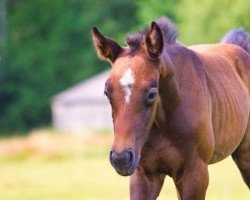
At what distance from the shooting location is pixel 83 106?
64.8 metres

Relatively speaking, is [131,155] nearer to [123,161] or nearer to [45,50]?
[123,161]

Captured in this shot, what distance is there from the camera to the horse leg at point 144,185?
829cm

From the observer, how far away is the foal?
737 cm

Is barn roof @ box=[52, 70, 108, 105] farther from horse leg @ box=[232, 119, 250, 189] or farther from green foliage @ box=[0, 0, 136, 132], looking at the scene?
horse leg @ box=[232, 119, 250, 189]

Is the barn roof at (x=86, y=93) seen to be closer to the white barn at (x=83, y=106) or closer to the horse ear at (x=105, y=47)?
the white barn at (x=83, y=106)

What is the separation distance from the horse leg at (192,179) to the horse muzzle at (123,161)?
1.06 meters

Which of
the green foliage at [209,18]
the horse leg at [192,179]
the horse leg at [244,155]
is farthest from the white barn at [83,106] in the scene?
the horse leg at [192,179]

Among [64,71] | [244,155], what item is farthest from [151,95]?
[64,71]

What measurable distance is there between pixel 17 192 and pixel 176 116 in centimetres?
1596

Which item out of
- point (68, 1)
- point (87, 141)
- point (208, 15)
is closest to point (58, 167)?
point (87, 141)

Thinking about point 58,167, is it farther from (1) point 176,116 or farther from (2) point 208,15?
(1) point 176,116

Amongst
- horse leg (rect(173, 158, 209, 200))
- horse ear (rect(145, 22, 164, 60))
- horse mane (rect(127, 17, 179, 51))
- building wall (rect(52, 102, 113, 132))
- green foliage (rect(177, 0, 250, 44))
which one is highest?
building wall (rect(52, 102, 113, 132))

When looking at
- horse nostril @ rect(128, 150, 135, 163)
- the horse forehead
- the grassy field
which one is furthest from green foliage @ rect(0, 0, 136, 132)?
horse nostril @ rect(128, 150, 135, 163)

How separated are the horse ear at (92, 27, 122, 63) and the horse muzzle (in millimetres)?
922
